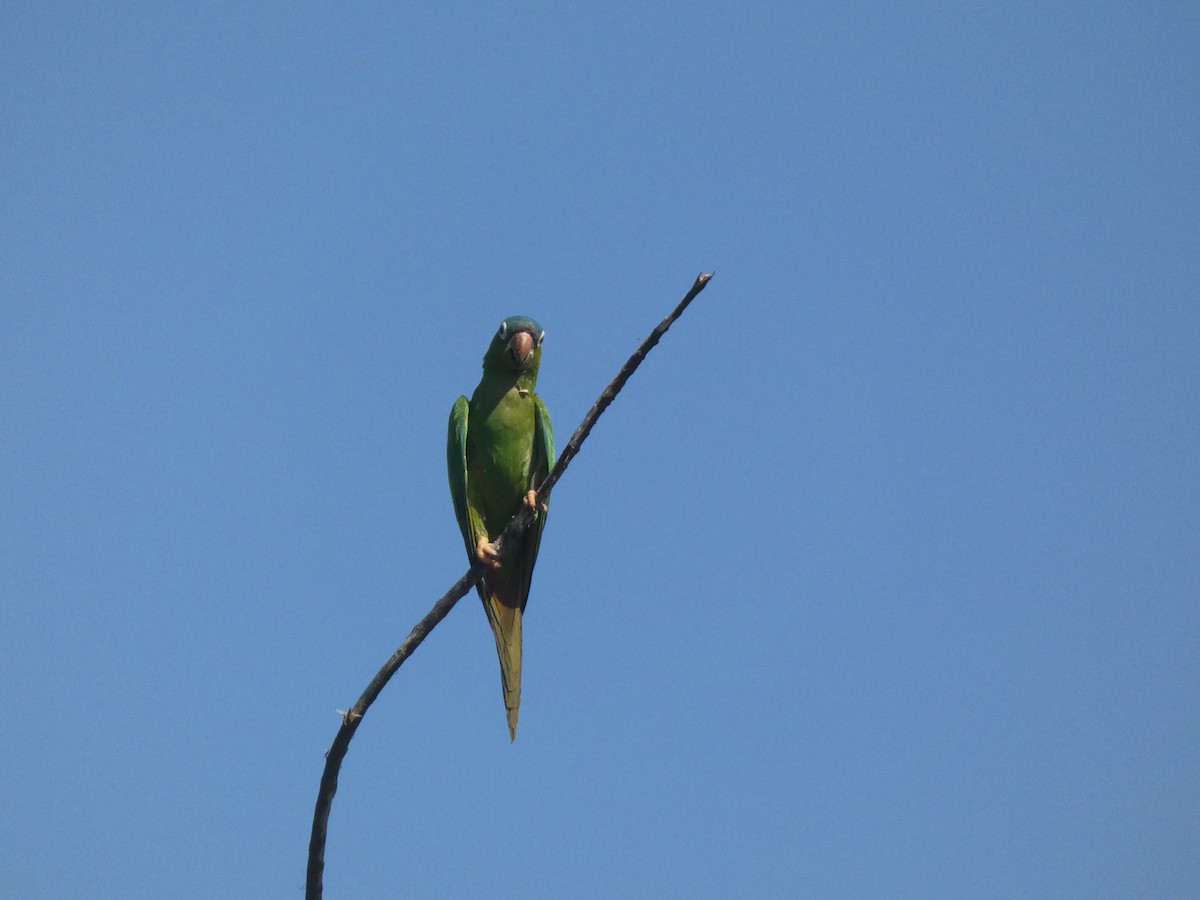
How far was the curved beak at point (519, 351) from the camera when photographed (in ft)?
25.1

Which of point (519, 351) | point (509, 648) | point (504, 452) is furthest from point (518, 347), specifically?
point (509, 648)

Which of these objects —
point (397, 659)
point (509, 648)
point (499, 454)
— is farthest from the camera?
point (499, 454)

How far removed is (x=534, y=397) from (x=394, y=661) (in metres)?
3.64

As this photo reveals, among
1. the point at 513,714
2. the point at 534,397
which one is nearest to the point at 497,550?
the point at 513,714

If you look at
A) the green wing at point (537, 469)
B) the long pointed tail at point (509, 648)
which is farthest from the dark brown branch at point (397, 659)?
the green wing at point (537, 469)

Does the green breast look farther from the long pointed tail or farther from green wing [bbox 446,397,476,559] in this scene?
the long pointed tail

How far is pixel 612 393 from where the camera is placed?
181 inches

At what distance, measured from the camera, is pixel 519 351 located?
7641 mm

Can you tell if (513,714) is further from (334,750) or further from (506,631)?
(334,750)

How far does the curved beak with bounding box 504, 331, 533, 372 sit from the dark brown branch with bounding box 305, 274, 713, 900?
2.97 m

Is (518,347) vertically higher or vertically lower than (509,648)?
higher

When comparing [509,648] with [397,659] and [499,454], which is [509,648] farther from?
[397,659]

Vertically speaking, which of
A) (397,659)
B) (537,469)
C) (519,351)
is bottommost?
(397,659)

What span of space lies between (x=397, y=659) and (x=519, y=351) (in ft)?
11.9
